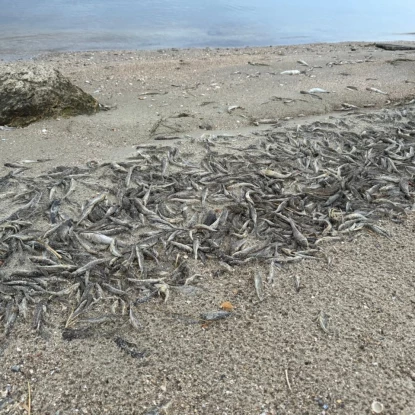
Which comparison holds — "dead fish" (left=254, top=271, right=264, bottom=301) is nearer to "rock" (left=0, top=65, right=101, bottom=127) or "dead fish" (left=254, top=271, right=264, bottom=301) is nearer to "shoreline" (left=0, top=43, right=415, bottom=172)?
"shoreline" (left=0, top=43, right=415, bottom=172)

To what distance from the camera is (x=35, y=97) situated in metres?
6.21

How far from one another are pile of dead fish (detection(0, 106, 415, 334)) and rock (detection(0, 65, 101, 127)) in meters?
1.54

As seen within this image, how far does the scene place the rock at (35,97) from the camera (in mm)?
6113

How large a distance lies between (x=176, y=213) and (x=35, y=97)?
3277 millimetres

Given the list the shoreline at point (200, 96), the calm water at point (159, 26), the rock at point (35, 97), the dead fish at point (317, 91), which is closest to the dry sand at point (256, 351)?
the shoreline at point (200, 96)

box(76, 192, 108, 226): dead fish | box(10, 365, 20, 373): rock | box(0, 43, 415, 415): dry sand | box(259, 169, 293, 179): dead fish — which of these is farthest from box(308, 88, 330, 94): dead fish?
box(10, 365, 20, 373): rock

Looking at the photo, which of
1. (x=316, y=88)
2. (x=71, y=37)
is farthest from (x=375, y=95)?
(x=71, y=37)

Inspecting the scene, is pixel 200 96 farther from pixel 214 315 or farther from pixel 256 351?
pixel 256 351

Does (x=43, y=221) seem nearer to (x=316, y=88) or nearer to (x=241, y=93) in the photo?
(x=241, y=93)

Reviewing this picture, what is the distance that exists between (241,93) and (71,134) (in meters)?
2.81

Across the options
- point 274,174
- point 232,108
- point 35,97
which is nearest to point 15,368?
point 274,174

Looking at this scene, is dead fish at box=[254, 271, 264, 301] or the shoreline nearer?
dead fish at box=[254, 271, 264, 301]

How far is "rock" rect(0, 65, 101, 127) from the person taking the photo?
6.11 metres

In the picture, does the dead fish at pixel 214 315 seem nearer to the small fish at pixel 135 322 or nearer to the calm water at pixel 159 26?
the small fish at pixel 135 322
